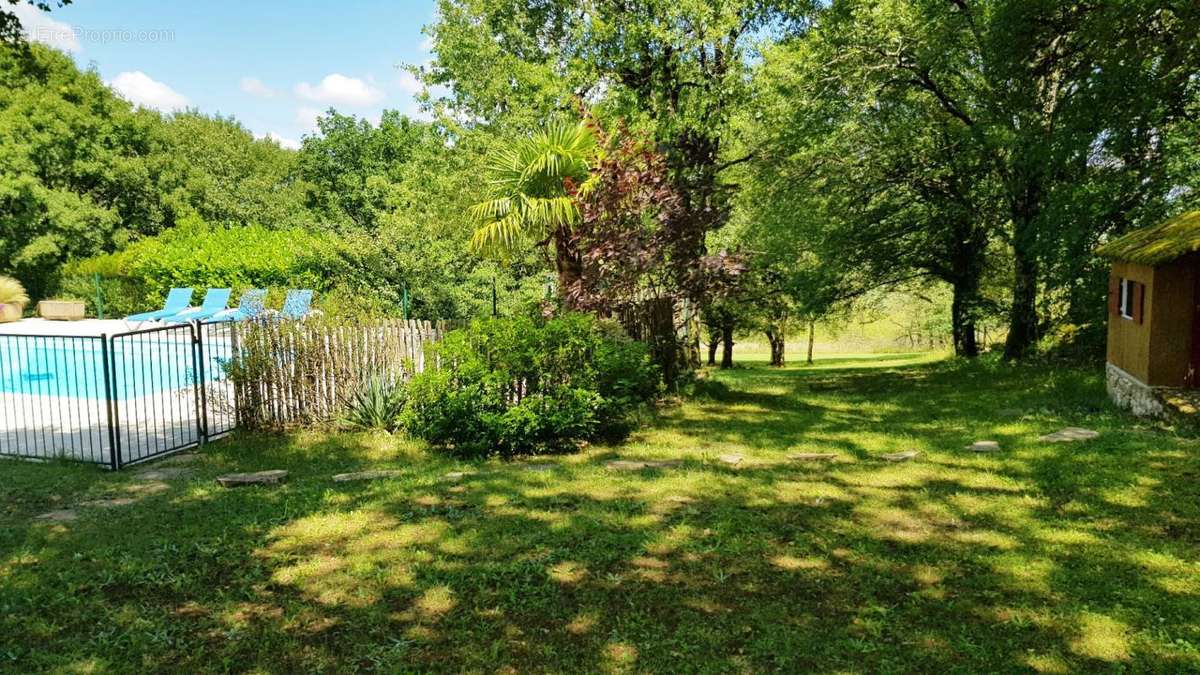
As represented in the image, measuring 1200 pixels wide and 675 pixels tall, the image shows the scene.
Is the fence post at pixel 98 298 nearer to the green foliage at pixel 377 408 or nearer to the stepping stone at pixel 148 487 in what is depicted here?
the green foliage at pixel 377 408

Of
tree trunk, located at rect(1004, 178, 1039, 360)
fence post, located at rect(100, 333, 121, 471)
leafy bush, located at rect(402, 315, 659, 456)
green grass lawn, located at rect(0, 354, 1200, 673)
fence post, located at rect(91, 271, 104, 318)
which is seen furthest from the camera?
fence post, located at rect(91, 271, 104, 318)

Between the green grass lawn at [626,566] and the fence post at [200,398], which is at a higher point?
the fence post at [200,398]

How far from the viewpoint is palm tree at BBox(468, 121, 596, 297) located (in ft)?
32.5

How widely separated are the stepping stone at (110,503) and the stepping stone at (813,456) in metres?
5.98

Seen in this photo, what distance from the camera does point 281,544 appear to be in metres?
4.89

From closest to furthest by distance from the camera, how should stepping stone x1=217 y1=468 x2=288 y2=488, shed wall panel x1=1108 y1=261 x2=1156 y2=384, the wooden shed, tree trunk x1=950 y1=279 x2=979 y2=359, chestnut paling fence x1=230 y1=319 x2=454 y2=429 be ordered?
stepping stone x1=217 y1=468 x2=288 y2=488
chestnut paling fence x1=230 y1=319 x2=454 y2=429
the wooden shed
shed wall panel x1=1108 y1=261 x2=1156 y2=384
tree trunk x1=950 y1=279 x2=979 y2=359

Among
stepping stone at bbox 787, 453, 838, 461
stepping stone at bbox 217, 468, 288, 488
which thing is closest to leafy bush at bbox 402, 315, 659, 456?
stepping stone at bbox 217, 468, 288, 488

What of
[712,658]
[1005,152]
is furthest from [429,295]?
[712,658]

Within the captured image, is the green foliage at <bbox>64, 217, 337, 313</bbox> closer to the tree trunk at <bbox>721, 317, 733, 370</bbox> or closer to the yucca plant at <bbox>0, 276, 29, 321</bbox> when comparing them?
the yucca plant at <bbox>0, 276, 29, 321</bbox>

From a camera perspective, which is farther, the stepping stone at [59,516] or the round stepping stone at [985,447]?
the round stepping stone at [985,447]

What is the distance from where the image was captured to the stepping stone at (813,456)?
24.0 feet

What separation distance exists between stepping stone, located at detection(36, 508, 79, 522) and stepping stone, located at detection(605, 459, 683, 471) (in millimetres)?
4356

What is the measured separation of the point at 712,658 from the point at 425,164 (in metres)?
17.1

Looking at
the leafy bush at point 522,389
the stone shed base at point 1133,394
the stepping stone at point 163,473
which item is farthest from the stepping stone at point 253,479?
the stone shed base at point 1133,394
